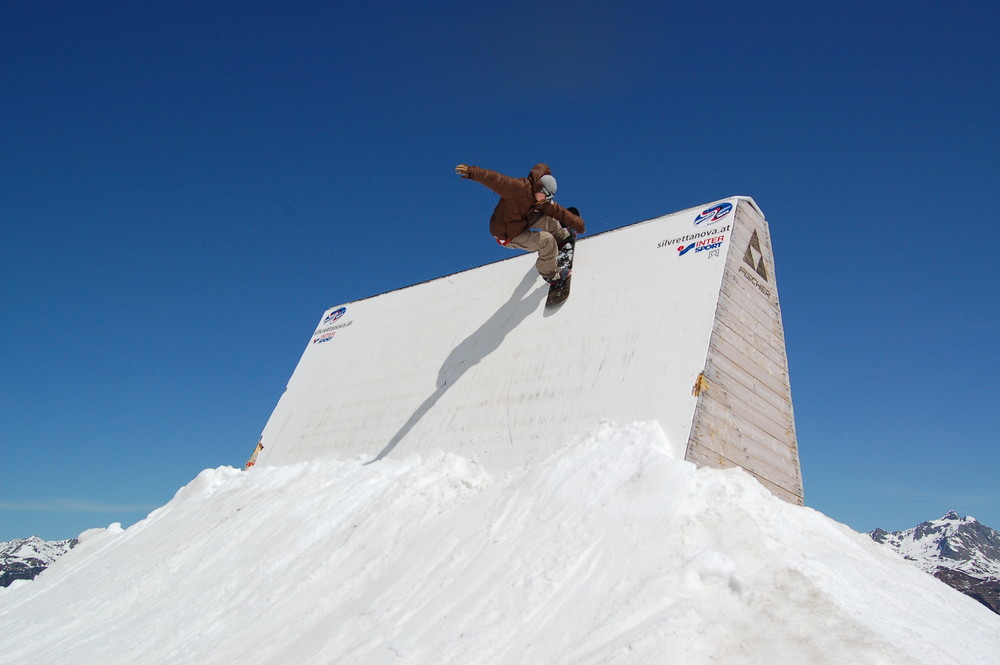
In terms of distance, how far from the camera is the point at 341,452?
39.8ft

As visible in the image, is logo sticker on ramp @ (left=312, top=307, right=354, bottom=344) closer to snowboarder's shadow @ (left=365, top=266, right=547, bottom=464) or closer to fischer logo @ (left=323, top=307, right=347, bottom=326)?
fischer logo @ (left=323, top=307, right=347, bottom=326)

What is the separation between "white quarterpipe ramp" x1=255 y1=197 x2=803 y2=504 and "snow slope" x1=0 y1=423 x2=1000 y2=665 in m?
0.61

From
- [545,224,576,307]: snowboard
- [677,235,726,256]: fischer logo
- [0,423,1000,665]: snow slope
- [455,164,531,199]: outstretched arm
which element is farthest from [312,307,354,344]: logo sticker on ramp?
[677,235,726,256]: fischer logo

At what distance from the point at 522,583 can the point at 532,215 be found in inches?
237

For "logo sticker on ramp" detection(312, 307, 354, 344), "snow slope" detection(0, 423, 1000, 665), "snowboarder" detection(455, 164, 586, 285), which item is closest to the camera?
"snow slope" detection(0, 423, 1000, 665)

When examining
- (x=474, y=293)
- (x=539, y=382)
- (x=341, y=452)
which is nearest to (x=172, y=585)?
(x=341, y=452)

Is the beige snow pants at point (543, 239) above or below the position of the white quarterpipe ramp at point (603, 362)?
above

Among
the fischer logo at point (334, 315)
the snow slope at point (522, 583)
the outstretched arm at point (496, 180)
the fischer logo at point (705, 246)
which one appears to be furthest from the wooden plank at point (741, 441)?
the fischer logo at point (334, 315)

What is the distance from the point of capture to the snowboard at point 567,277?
1105 cm

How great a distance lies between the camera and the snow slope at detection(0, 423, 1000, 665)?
169 inches

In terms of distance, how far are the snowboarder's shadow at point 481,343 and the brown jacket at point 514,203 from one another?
1.77 meters

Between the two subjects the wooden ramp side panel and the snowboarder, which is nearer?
the wooden ramp side panel

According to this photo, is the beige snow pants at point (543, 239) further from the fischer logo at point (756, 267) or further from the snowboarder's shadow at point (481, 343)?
the fischer logo at point (756, 267)

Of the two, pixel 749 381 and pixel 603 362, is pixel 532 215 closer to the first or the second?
pixel 603 362
